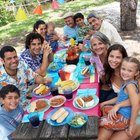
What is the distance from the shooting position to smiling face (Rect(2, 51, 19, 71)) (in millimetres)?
3525

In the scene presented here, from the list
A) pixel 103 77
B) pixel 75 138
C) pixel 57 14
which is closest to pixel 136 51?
pixel 103 77

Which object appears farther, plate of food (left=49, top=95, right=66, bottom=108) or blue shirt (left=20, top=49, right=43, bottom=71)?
blue shirt (left=20, top=49, right=43, bottom=71)

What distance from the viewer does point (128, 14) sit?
746cm

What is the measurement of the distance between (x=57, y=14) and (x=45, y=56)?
24.2ft

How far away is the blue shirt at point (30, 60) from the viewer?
14.0 ft

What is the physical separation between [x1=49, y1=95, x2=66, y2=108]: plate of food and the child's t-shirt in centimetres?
53

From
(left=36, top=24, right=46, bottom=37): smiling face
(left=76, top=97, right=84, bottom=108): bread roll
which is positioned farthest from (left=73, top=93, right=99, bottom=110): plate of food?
(left=36, top=24, right=46, bottom=37): smiling face

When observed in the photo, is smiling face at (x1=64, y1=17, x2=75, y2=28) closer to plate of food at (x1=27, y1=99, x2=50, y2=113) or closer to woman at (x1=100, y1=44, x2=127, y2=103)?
woman at (x1=100, y1=44, x2=127, y2=103)

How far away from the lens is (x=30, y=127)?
8.98 feet

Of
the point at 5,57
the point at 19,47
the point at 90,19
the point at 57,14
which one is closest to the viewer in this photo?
the point at 5,57

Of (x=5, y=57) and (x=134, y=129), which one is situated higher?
(x=5, y=57)

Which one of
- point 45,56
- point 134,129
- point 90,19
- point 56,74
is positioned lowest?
point 134,129

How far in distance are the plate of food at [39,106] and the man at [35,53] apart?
0.95 m

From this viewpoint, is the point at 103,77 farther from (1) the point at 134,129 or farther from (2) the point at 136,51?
(2) the point at 136,51
